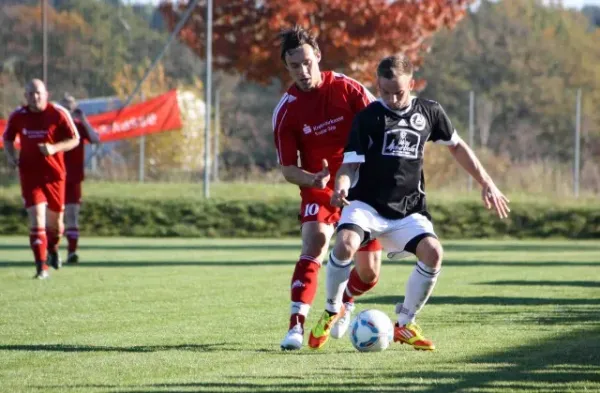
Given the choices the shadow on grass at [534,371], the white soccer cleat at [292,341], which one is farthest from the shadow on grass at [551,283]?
the white soccer cleat at [292,341]

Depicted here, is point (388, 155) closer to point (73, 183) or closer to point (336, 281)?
point (336, 281)

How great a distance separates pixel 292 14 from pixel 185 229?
6.80 m

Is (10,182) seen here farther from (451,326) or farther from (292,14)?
(451,326)

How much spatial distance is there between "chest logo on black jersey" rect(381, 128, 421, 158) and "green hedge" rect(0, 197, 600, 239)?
64.9ft

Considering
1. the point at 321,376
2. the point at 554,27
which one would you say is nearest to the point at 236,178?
the point at 321,376

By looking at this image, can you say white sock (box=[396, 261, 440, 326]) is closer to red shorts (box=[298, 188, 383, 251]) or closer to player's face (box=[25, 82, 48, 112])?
red shorts (box=[298, 188, 383, 251])

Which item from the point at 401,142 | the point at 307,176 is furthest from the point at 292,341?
the point at 401,142

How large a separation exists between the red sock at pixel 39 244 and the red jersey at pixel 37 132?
2.00 ft

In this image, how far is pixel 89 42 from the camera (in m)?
51.6

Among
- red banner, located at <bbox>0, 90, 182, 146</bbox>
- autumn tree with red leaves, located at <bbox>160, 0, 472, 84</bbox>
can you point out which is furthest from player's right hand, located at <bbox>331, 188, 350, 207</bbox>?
red banner, located at <bbox>0, 90, 182, 146</bbox>

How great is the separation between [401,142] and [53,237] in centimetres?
861

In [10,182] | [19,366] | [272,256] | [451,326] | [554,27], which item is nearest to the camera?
[19,366]

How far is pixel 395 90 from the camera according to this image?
8250 millimetres

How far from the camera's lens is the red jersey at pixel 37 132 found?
15.0m
